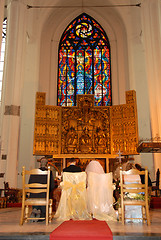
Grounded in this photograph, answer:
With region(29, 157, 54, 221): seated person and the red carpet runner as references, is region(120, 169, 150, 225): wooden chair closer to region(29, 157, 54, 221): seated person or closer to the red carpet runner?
the red carpet runner

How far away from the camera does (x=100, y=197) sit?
6426mm

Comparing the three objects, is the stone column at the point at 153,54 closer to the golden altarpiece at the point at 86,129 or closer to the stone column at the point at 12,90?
the golden altarpiece at the point at 86,129

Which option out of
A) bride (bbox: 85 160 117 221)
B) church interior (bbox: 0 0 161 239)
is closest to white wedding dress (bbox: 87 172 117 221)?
bride (bbox: 85 160 117 221)

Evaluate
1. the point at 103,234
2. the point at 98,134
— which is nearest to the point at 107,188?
the point at 103,234

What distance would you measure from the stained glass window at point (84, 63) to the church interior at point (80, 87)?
0.07 metres

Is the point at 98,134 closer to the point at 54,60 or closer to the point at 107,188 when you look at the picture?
the point at 54,60

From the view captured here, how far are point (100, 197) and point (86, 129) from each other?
838 cm

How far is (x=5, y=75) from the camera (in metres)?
14.0

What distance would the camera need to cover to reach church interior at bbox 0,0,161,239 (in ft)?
43.9

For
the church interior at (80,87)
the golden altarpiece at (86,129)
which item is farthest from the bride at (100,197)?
the golden altarpiece at (86,129)

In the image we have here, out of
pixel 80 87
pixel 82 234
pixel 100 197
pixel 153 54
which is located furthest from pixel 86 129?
pixel 82 234

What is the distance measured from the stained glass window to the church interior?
69 millimetres

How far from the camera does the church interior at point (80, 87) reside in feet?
43.9

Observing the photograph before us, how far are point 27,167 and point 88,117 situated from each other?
4.55m
